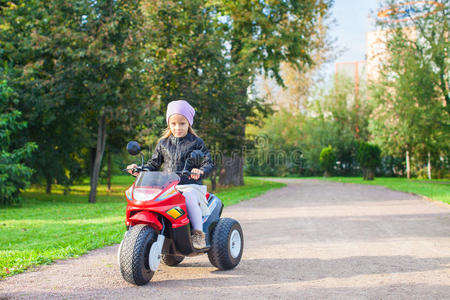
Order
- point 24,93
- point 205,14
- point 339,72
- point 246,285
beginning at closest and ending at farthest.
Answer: point 246,285, point 24,93, point 205,14, point 339,72

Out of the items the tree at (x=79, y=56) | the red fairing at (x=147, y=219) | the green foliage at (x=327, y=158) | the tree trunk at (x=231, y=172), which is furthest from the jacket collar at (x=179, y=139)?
the green foliage at (x=327, y=158)

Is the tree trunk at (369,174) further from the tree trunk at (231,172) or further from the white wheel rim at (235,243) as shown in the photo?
the white wheel rim at (235,243)

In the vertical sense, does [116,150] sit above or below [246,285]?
above

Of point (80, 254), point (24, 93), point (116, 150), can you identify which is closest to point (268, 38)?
point (116, 150)

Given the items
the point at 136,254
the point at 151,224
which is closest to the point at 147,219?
the point at 151,224

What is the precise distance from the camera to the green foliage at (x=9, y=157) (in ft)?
50.9

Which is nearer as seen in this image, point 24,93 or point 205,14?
point 24,93

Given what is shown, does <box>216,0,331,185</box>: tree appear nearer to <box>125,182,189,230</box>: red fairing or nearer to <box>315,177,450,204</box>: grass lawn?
<box>315,177,450,204</box>: grass lawn

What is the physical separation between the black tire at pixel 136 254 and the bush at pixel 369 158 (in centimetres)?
2910

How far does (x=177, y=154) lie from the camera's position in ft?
18.5

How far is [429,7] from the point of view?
88.9 ft

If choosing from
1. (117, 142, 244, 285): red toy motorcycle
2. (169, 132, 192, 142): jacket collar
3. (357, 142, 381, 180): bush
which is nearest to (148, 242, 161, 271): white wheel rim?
(117, 142, 244, 285): red toy motorcycle

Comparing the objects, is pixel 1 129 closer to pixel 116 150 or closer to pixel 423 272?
pixel 116 150

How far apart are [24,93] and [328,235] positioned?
44.8ft
